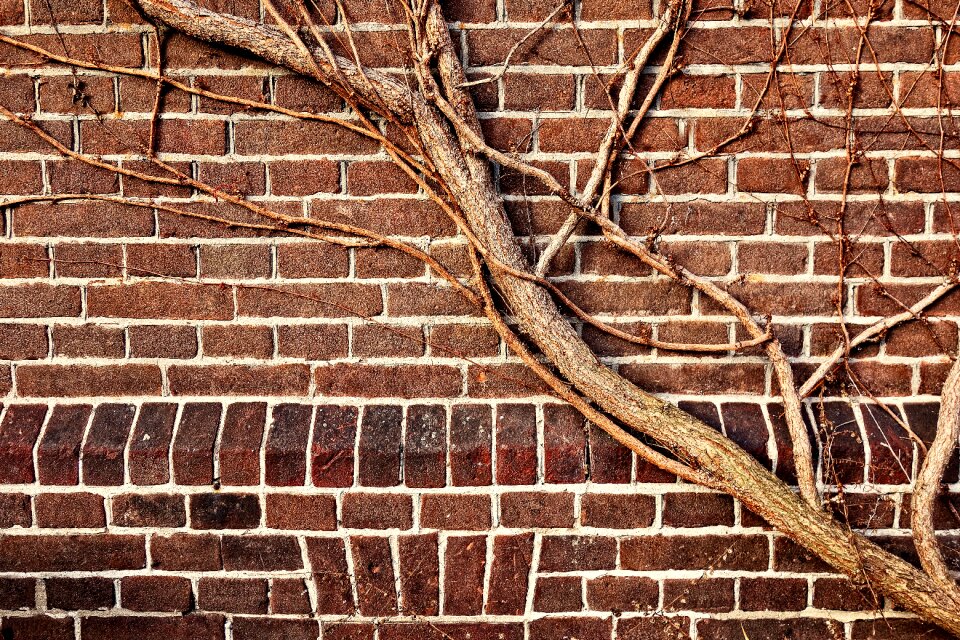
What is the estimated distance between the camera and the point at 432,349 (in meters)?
1.95

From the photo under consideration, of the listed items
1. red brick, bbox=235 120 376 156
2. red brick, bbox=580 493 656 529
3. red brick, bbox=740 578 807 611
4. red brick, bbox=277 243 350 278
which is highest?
red brick, bbox=235 120 376 156

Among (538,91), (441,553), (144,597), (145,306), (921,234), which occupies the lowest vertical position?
(144,597)

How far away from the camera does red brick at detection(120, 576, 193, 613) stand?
1.91 meters

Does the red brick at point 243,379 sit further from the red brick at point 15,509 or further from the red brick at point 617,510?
the red brick at point 617,510

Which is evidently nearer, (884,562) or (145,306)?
(884,562)

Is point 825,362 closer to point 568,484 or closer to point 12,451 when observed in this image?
point 568,484

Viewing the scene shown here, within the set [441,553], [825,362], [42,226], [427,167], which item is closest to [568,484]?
[441,553]

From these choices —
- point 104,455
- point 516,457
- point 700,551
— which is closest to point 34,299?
point 104,455

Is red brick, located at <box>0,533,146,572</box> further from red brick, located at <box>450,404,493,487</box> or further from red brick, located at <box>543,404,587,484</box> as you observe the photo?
red brick, located at <box>543,404,587,484</box>

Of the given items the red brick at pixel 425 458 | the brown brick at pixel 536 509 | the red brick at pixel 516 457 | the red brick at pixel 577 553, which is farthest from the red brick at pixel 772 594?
the red brick at pixel 425 458

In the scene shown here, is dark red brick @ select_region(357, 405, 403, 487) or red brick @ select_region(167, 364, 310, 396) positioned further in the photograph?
red brick @ select_region(167, 364, 310, 396)

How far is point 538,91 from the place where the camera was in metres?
1.89

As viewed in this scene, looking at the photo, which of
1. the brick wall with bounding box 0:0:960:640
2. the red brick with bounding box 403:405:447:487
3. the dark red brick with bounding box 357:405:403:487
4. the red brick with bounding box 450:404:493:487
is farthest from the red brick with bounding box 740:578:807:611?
the dark red brick with bounding box 357:405:403:487

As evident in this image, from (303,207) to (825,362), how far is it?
4.77 ft
